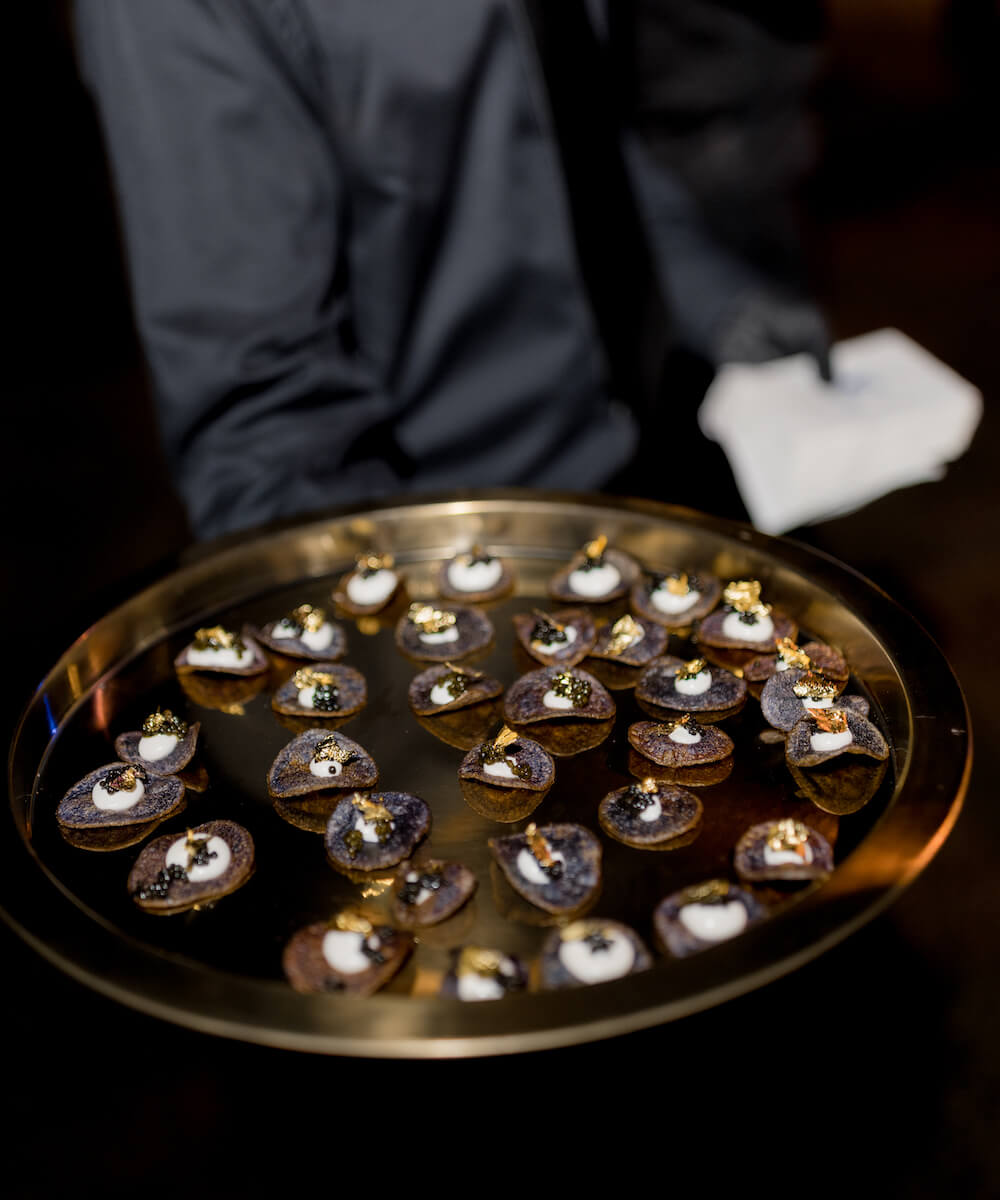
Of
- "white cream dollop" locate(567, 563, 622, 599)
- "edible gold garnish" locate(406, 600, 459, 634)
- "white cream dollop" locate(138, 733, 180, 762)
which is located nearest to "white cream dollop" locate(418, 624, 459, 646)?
"edible gold garnish" locate(406, 600, 459, 634)

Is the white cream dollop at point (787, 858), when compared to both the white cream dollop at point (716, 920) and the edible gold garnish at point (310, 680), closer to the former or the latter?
the white cream dollop at point (716, 920)

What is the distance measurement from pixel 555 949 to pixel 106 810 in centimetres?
33

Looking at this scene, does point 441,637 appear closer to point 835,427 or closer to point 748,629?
point 748,629

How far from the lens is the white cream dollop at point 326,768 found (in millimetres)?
716

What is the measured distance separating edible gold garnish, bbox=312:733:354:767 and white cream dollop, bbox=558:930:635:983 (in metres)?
0.22

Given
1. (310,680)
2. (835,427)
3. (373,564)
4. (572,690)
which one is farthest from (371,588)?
(835,427)

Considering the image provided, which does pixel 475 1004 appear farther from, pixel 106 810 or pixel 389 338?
pixel 389 338

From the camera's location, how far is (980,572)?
4.24 feet

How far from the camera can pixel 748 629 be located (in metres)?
0.83

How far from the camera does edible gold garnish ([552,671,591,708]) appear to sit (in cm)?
76

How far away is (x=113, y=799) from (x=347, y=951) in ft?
0.75

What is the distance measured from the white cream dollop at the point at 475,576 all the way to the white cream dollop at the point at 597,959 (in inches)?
16.2

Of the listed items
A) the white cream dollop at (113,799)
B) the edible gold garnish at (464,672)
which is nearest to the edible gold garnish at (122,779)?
the white cream dollop at (113,799)

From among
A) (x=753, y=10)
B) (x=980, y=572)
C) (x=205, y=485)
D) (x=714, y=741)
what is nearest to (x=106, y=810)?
(x=714, y=741)
